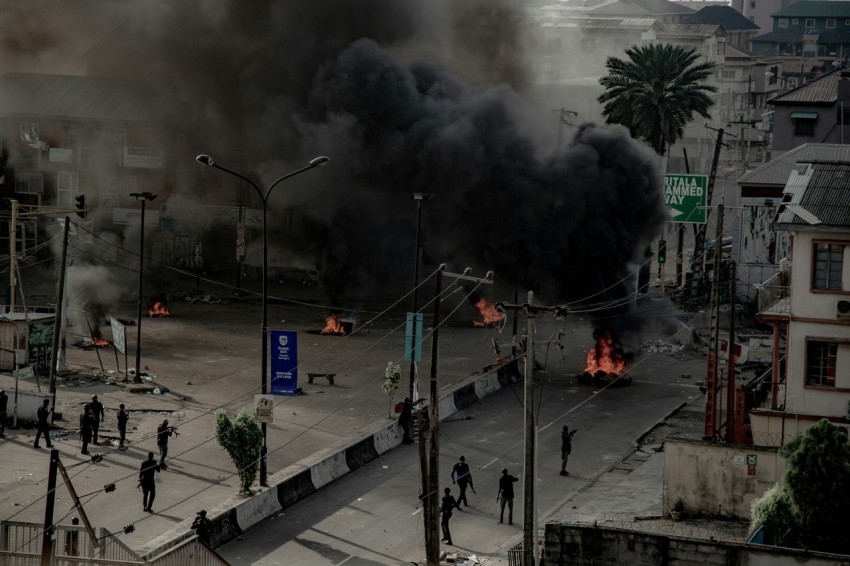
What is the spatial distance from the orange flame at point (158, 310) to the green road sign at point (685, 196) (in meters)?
22.8

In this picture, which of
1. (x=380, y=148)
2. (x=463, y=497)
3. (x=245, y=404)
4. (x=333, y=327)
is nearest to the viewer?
(x=463, y=497)

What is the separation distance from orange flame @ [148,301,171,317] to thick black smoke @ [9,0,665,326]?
267 inches

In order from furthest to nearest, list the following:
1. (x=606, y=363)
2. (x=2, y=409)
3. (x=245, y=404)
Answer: (x=606, y=363), (x=245, y=404), (x=2, y=409)

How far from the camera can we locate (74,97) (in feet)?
208

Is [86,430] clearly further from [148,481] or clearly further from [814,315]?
[814,315]

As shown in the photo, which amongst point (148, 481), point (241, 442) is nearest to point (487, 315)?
point (241, 442)

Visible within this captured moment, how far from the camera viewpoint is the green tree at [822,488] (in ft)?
74.0

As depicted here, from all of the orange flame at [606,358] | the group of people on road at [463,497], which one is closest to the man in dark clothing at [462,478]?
the group of people on road at [463,497]

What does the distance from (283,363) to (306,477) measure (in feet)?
8.85

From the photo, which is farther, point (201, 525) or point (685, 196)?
point (685, 196)

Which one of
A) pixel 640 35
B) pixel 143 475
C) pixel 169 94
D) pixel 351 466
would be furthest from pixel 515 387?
pixel 640 35

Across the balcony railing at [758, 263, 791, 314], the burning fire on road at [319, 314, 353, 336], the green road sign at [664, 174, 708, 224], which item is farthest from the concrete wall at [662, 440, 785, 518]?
the green road sign at [664, 174, 708, 224]

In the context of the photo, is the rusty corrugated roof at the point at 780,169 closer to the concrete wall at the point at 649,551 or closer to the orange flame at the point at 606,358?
the orange flame at the point at 606,358

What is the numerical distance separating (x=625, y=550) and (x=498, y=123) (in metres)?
32.7
